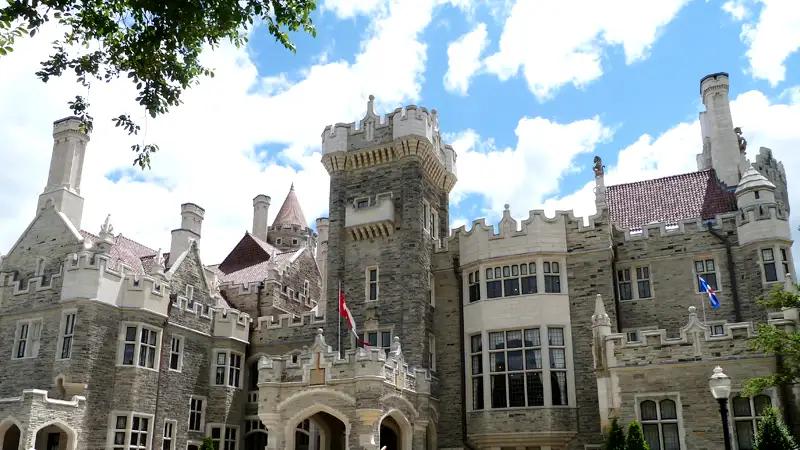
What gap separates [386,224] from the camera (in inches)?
1122

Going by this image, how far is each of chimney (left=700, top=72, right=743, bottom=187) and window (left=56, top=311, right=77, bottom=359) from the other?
27.2 meters

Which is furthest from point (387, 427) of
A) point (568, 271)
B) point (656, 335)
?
point (656, 335)

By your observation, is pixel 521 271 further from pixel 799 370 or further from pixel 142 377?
pixel 142 377

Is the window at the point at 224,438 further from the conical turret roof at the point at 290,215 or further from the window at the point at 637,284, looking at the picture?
the conical turret roof at the point at 290,215

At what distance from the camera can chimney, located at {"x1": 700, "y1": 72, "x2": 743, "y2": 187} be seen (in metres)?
30.3

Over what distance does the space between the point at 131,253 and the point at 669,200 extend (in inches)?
977

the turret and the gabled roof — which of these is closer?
the gabled roof

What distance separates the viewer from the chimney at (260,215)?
45.3 m

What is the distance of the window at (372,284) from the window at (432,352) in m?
2.80

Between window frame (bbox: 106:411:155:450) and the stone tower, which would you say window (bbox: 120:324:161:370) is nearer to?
window frame (bbox: 106:411:155:450)

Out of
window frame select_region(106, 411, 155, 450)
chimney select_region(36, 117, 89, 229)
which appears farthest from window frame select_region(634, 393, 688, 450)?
chimney select_region(36, 117, 89, 229)

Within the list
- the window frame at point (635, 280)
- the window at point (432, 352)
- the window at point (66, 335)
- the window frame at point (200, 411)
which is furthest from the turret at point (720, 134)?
the window at point (66, 335)

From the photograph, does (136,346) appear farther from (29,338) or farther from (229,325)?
(229,325)

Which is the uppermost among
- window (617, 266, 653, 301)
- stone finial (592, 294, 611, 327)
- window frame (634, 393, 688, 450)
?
window (617, 266, 653, 301)
